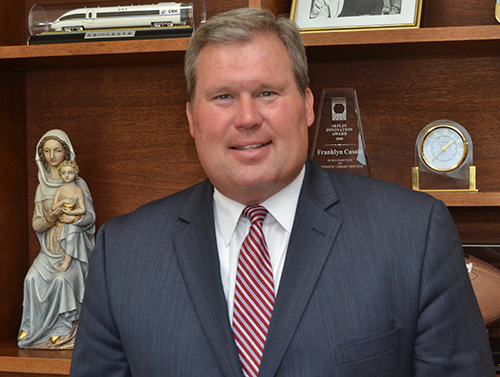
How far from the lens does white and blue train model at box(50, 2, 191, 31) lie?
1812mm

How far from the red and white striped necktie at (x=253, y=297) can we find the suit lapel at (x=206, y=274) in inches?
1.1

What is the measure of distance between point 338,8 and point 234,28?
Answer: 0.57 meters

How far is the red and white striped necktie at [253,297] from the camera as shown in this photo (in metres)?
1.23

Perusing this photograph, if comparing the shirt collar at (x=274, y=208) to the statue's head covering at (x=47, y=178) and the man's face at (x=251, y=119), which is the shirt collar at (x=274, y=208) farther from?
the statue's head covering at (x=47, y=178)

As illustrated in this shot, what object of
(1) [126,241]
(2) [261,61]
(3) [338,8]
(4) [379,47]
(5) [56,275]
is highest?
(3) [338,8]

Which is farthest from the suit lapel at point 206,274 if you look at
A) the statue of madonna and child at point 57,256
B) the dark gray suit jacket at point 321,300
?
the statue of madonna and child at point 57,256

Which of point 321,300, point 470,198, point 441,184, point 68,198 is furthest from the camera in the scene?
point 68,198

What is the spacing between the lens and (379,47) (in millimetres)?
1752

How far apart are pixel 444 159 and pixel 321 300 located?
748 mm

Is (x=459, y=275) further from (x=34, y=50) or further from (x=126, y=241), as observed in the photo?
(x=34, y=50)

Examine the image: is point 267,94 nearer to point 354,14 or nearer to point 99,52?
point 354,14

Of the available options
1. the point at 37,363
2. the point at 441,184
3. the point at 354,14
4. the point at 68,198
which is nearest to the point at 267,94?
the point at 354,14

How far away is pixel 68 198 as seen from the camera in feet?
6.16

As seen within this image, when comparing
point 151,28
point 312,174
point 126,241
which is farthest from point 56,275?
point 312,174
